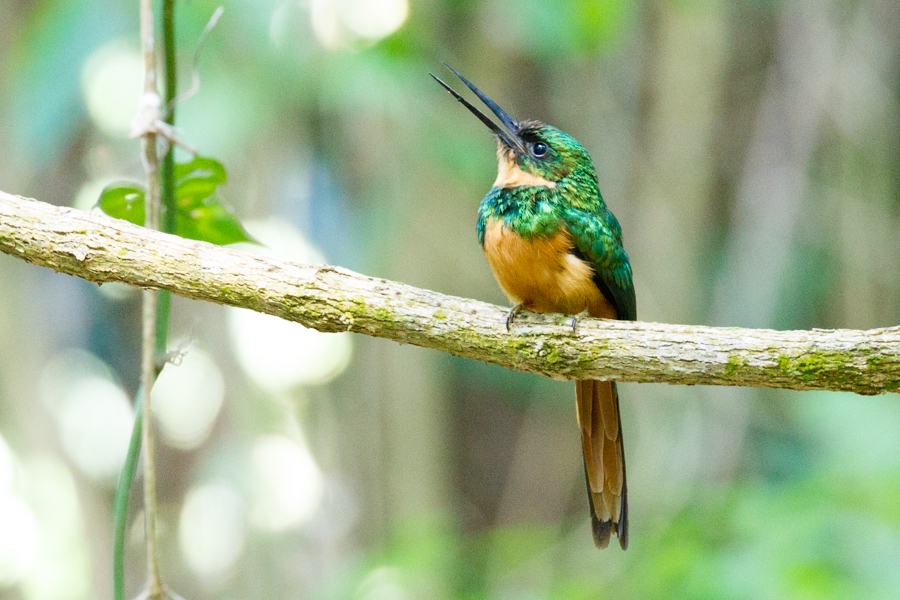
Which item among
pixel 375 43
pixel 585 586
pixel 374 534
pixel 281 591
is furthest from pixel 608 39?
pixel 281 591

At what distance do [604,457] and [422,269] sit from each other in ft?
6.90

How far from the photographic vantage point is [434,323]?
1.39 m

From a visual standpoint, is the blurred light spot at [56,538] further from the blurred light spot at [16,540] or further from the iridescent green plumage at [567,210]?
the iridescent green plumage at [567,210]

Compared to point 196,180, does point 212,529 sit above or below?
below

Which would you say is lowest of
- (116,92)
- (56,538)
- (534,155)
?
(56,538)

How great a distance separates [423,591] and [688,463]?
4.29 ft

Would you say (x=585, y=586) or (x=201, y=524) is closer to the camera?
(x=585, y=586)

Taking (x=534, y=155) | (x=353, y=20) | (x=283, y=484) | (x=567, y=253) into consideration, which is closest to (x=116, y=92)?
(x=353, y=20)

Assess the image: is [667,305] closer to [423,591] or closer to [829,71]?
[829,71]

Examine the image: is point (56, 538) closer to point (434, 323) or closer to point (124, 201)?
point (124, 201)

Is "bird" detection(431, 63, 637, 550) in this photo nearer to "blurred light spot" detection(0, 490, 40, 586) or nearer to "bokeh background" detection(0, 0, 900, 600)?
"bokeh background" detection(0, 0, 900, 600)

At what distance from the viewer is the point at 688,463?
361 centimetres

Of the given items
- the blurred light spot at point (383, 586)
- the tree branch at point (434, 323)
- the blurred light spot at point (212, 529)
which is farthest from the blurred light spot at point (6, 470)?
the tree branch at point (434, 323)

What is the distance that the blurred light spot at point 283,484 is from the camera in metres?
3.58
